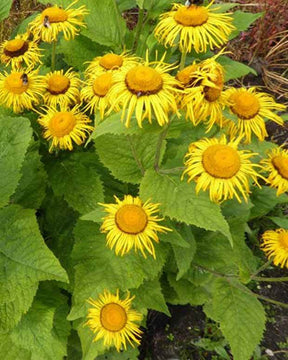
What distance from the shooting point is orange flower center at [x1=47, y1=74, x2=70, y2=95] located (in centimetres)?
150

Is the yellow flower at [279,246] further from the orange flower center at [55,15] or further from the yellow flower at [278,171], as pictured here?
the orange flower center at [55,15]

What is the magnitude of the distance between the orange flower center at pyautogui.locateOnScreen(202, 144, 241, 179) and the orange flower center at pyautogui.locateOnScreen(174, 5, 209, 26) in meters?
0.37

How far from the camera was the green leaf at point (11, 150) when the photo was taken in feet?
4.28

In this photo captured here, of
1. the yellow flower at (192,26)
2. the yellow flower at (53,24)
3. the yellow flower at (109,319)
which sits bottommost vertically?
the yellow flower at (109,319)

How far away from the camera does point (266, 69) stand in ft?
10.5

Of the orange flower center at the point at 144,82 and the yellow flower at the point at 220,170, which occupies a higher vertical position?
the orange flower center at the point at 144,82

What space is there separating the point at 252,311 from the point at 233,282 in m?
0.14

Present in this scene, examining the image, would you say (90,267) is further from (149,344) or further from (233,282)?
(149,344)

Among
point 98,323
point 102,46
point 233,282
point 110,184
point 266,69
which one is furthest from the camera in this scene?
point 266,69

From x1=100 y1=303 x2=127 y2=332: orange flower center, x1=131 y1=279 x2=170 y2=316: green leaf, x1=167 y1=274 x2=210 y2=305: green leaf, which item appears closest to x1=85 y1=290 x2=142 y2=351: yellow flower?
x1=100 y1=303 x2=127 y2=332: orange flower center

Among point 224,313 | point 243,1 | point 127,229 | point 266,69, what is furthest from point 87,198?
point 243,1

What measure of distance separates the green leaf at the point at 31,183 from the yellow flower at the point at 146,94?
0.60m

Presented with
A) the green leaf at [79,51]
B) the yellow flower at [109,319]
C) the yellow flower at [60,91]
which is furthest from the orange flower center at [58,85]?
the yellow flower at [109,319]

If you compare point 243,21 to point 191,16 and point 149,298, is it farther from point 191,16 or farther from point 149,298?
point 149,298
